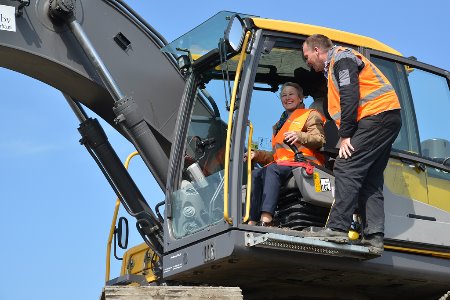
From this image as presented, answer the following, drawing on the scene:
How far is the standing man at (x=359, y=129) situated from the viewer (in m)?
6.39

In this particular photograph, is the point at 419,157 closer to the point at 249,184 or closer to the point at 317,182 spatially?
the point at 317,182

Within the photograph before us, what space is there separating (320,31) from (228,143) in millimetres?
1249

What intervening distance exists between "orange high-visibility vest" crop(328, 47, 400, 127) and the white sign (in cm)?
238

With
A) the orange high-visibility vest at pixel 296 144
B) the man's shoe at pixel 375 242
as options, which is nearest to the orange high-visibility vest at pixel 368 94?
the orange high-visibility vest at pixel 296 144

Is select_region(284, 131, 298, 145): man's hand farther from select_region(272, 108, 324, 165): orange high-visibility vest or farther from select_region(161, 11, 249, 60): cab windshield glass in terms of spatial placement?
select_region(161, 11, 249, 60): cab windshield glass

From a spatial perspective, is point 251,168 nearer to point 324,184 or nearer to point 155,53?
point 324,184

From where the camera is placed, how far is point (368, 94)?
21.6 ft

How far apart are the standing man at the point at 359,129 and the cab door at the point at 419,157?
0.28 meters

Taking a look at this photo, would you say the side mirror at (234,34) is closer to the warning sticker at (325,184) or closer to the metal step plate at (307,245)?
the warning sticker at (325,184)

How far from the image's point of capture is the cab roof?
6.73 meters

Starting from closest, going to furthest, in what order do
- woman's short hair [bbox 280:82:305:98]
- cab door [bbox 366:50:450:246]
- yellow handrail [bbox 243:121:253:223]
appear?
yellow handrail [bbox 243:121:253:223], cab door [bbox 366:50:450:246], woman's short hair [bbox 280:82:305:98]

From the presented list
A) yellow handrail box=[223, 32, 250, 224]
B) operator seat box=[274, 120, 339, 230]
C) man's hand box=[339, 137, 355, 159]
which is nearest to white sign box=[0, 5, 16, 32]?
yellow handrail box=[223, 32, 250, 224]

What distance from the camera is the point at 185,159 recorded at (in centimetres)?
716

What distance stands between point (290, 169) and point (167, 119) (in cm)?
168
